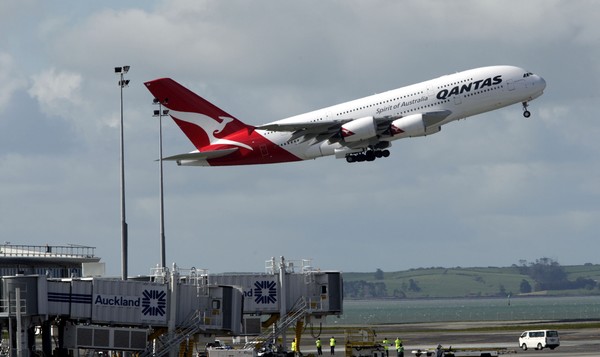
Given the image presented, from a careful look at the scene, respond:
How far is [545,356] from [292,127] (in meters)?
32.6

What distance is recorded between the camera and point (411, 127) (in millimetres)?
112250

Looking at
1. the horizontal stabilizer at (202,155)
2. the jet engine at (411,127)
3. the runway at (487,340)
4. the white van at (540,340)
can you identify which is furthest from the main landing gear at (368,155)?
the white van at (540,340)

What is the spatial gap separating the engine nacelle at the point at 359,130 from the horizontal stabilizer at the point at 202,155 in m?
12.5

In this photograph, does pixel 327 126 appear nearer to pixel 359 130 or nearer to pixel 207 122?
pixel 359 130

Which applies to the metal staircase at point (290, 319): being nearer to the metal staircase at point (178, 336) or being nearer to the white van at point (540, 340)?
the metal staircase at point (178, 336)

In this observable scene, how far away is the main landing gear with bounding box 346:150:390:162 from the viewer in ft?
389

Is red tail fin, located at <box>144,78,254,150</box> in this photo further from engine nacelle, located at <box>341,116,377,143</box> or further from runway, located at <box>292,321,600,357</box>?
runway, located at <box>292,321,600,357</box>

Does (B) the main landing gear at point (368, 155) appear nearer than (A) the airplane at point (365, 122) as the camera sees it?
No

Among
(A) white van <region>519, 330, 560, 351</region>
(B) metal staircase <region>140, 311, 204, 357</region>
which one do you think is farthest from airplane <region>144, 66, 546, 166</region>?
(B) metal staircase <region>140, 311, 204, 357</region>

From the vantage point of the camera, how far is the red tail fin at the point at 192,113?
126m

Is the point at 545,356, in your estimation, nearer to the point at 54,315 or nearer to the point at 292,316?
the point at 292,316

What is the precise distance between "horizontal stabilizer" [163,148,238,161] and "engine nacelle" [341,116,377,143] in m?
12.5

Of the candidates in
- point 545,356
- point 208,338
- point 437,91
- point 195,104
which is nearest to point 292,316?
point 208,338

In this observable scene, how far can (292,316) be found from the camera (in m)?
86.7
